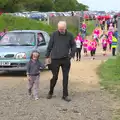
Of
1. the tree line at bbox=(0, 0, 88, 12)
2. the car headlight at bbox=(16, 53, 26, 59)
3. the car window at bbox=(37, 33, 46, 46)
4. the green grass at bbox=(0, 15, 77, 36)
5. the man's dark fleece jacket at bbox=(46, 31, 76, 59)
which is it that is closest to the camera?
the man's dark fleece jacket at bbox=(46, 31, 76, 59)

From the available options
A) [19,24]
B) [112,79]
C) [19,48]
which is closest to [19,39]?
[19,48]

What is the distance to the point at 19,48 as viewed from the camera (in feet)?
49.8

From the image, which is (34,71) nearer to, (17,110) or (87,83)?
(17,110)

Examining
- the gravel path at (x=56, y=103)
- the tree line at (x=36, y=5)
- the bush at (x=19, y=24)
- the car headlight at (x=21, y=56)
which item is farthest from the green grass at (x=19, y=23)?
the tree line at (x=36, y=5)

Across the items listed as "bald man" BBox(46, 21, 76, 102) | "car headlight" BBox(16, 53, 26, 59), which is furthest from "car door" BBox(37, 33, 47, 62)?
"bald man" BBox(46, 21, 76, 102)

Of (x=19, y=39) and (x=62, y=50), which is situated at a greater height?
(x=62, y=50)

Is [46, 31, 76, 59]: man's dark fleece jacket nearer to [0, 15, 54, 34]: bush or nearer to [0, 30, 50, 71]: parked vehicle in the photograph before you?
[0, 30, 50, 71]: parked vehicle

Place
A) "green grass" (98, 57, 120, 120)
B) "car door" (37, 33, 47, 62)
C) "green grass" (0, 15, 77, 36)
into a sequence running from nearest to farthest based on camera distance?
"green grass" (98, 57, 120, 120), "car door" (37, 33, 47, 62), "green grass" (0, 15, 77, 36)

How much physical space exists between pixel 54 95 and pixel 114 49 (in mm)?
14285

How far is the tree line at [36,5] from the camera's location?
3644 inches

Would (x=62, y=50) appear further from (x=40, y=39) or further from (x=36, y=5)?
(x=36, y=5)

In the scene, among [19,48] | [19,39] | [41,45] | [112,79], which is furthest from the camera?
[41,45]

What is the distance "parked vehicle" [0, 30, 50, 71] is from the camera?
48.6 feet

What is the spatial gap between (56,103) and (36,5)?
114367 mm
